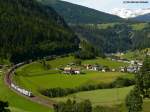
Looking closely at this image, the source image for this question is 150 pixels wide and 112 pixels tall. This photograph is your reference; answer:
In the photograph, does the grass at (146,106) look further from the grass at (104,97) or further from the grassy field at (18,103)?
the grassy field at (18,103)

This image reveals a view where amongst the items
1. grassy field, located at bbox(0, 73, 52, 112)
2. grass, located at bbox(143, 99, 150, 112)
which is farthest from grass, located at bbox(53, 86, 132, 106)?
grassy field, located at bbox(0, 73, 52, 112)

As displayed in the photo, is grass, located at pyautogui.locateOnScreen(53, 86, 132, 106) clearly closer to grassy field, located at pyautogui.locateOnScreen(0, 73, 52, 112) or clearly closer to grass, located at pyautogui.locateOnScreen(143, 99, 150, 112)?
grass, located at pyautogui.locateOnScreen(143, 99, 150, 112)

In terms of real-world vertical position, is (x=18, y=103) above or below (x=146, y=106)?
below

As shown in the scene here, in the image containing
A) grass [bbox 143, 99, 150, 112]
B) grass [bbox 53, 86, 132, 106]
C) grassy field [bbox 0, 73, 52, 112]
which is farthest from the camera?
grass [bbox 53, 86, 132, 106]

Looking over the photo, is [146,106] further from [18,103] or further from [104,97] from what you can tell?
[18,103]

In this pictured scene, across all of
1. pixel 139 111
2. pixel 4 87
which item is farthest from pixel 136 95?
pixel 4 87

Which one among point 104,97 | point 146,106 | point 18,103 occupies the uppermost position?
point 146,106

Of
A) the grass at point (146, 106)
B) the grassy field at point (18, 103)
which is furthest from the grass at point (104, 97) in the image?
the grassy field at point (18, 103)

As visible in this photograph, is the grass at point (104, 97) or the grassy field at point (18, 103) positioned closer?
the grassy field at point (18, 103)

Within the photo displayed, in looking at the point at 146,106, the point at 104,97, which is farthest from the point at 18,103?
the point at 146,106

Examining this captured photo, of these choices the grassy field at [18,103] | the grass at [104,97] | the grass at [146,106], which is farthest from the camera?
the grass at [104,97]
